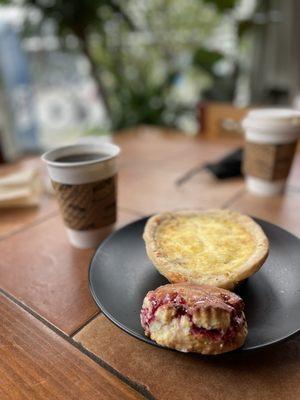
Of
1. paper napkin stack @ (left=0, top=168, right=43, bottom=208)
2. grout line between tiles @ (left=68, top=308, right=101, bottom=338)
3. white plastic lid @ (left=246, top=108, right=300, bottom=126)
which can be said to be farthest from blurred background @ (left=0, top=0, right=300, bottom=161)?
grout line between tiles @ (left=68, top=308, right=101, bottom=338)

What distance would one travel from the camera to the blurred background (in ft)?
9.21

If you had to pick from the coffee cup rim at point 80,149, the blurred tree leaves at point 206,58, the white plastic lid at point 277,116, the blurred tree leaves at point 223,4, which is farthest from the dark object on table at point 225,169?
the blurred tree leaves at point 223,4

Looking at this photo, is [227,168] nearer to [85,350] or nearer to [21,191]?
[21,191]

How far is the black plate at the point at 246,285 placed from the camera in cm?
45

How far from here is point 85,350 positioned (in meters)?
0.48

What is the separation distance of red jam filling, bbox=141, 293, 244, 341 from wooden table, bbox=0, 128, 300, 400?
6 centimetres

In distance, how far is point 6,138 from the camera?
315 centimetres

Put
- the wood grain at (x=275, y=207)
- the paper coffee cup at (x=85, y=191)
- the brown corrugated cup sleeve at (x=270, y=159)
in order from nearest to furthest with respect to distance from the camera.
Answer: the paper coffee cup at (x=85, y=191) → the wood grain at (x=275, y=207) → the brown corrugated cup sleeve at (x=270, y=159)

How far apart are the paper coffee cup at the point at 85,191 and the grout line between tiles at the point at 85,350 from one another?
210 millimetres

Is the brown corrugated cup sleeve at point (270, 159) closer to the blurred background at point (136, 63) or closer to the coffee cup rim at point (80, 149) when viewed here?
the coffee cup rim at point (80, 149)

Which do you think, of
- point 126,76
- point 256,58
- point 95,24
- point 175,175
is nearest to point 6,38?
point 95,24

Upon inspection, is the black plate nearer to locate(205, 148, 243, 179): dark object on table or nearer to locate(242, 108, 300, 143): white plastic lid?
locate(242, 108, 300, 143): white plastic lid

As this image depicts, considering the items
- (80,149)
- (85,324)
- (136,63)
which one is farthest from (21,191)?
(136,63)

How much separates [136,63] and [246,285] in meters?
4.21
